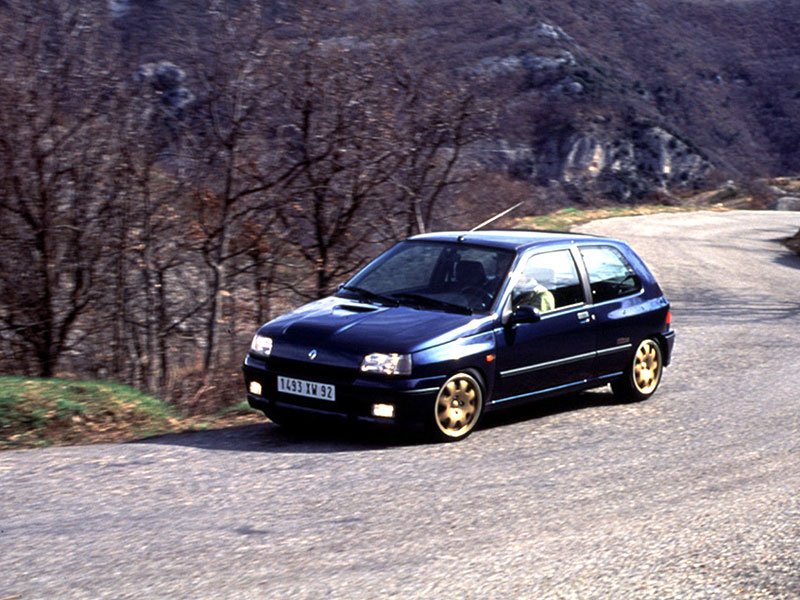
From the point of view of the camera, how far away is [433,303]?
9.43m

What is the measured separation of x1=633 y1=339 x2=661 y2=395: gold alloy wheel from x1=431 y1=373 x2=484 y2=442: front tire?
2394 mm

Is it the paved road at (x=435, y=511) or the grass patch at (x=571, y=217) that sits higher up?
the grass patch at (x=571, y=217)

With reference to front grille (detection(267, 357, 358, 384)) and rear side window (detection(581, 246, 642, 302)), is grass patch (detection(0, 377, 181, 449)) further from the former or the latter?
rear side window (detection(581, 246, 642, 302))

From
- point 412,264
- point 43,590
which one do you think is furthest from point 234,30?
point 43,590

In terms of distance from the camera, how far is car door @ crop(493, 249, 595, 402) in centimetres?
938

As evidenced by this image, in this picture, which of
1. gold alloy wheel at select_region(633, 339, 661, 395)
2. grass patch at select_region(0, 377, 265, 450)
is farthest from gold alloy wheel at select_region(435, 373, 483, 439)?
gold alloy wheel at select_region(633, 339, 661, 395)

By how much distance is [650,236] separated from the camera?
3241cm

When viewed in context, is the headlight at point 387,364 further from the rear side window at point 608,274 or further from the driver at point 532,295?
the rear side window at point 608,274

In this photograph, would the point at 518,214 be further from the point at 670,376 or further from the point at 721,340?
the point at 670,376

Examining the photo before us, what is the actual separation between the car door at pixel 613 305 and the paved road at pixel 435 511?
1.65 feet

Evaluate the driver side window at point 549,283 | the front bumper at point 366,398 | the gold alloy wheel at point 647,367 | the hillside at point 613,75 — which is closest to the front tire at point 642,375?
the gold alloy wheel at point 647,367

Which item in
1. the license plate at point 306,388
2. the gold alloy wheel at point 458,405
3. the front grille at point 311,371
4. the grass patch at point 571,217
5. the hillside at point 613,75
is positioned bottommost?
the gold alloy wheel at point 458,405

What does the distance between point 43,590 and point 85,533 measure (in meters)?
0.99

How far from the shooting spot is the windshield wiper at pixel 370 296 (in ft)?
31.3
